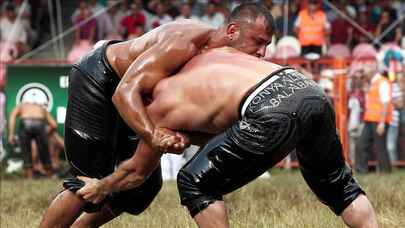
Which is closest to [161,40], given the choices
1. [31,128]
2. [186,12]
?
[31,128]

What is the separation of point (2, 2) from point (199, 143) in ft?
40.6

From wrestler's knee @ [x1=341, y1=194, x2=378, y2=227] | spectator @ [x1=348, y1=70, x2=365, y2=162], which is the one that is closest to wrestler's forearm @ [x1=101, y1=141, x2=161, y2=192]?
wrestler's knee @ [x1=341, y1=194, x2=378, y2=227]

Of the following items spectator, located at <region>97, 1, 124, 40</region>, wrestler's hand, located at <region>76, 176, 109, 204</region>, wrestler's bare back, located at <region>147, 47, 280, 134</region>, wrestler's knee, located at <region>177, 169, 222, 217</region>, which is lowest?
spectator, located at <region>97, 1, 124, 40</region>

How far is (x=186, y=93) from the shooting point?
5359 mm

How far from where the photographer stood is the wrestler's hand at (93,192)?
6.01 m

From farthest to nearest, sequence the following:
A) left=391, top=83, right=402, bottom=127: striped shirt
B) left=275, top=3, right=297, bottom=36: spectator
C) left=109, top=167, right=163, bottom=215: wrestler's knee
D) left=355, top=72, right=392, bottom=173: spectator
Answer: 1. left=275, top=3, right=297, bottom=36: spectator
2. left=391, top=83, right=402, bottom=127: striped shirt
3. left=355, top=72, right=392, bottom=173: spectator
4. left=109, top=167, right=163, bottom=215: wrestler's knee

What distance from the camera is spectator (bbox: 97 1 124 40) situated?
54.7 ft

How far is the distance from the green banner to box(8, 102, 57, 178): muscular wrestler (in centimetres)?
11

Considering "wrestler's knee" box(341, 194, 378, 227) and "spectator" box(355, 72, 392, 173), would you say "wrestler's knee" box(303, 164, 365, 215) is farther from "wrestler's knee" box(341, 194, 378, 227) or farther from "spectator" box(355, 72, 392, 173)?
"spectator" box(355, 72, 392, 173)

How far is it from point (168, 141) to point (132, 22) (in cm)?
1121

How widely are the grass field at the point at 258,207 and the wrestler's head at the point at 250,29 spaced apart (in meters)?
1.47

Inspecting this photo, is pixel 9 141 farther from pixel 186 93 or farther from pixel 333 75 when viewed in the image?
pixel 186 93

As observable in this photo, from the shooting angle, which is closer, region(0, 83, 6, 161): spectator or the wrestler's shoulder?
the wrestler's shoulder

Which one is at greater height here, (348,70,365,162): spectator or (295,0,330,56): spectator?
(295,0,330,56): spectator
